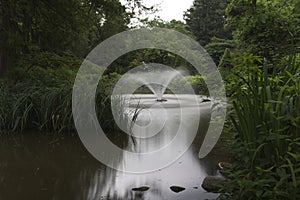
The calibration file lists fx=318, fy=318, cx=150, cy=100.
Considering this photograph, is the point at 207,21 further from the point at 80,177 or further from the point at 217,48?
the point at 80,177

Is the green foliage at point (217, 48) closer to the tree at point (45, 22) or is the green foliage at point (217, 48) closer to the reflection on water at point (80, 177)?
the tree at point (45, 22)

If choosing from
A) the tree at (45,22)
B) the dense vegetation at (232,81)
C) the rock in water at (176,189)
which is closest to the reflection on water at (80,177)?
the rock in water at (176,189)

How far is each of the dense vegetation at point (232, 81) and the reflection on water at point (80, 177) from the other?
0.40m

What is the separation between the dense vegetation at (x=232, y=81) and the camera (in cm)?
158

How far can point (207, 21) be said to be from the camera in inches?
883

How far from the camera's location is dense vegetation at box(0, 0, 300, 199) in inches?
62.4

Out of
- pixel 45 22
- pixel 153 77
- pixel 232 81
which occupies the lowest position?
pixel 232 81

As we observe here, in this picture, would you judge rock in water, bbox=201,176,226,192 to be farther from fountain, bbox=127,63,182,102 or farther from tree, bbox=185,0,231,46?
tree, bbox=185,0,231,46

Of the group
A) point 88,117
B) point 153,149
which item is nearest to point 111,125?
point 88,117

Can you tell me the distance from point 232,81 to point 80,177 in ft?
4.38

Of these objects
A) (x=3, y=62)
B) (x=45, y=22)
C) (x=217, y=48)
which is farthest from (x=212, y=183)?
(x=217, y=48)

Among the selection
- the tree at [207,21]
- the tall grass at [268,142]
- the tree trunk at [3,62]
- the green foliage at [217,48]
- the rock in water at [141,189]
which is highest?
the tree at [207,21]

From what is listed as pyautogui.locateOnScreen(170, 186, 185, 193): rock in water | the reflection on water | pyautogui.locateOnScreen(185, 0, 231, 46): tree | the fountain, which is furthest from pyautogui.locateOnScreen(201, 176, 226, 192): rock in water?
pyautogui.locateOnScreen(185, 0, 231, 46): tree

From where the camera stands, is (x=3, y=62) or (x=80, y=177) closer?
(x=80, y=177)
